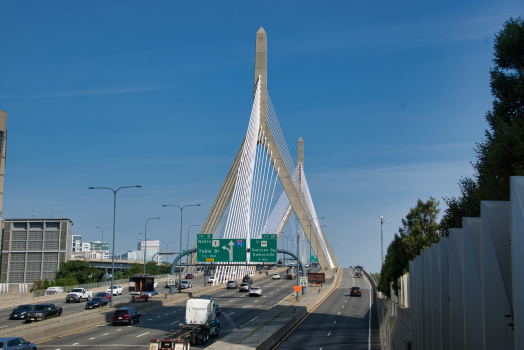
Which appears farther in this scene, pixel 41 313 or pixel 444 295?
pixel 41 313

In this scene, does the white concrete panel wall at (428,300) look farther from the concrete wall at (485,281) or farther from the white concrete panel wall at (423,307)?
the concrete wall at (485,281)

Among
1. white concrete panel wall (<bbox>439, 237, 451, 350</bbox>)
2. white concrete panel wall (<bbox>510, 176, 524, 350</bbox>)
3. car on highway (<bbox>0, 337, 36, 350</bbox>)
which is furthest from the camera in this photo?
car on highway (<bbox>0, 337, 36, 350</bbox>)

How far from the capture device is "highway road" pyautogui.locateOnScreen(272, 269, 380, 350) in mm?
32562

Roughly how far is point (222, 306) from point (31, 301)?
65.4 ft

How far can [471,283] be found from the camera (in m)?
12.8

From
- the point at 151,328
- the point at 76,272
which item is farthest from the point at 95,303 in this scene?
the point at 76,272

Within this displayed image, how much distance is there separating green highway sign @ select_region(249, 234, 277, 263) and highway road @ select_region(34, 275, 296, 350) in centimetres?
466

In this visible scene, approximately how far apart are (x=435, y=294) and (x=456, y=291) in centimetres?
387

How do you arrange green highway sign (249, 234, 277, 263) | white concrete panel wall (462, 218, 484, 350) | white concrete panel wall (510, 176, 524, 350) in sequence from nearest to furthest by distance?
white concrete panel wall (510, 176, 524, 350) < white concrete panel wall (462, 218, 484, 350) < green highway sign (249, 234, 277, 263)

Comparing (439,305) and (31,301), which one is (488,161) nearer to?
(439,305)

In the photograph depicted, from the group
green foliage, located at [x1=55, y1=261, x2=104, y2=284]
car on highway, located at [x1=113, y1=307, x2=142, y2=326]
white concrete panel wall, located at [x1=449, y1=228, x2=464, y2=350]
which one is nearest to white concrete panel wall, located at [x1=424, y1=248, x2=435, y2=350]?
white concrete panel wall, located at [x1=449, y1=228, x2=464, y2=350]

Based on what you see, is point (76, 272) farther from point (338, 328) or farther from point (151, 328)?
point (338, 328)

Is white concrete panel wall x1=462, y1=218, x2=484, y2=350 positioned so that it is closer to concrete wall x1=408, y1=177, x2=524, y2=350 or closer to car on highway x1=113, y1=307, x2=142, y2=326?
concrete wall x1=408, y1=177, x2=524, y2=350

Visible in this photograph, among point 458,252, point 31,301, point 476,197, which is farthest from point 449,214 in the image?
point 31,301
